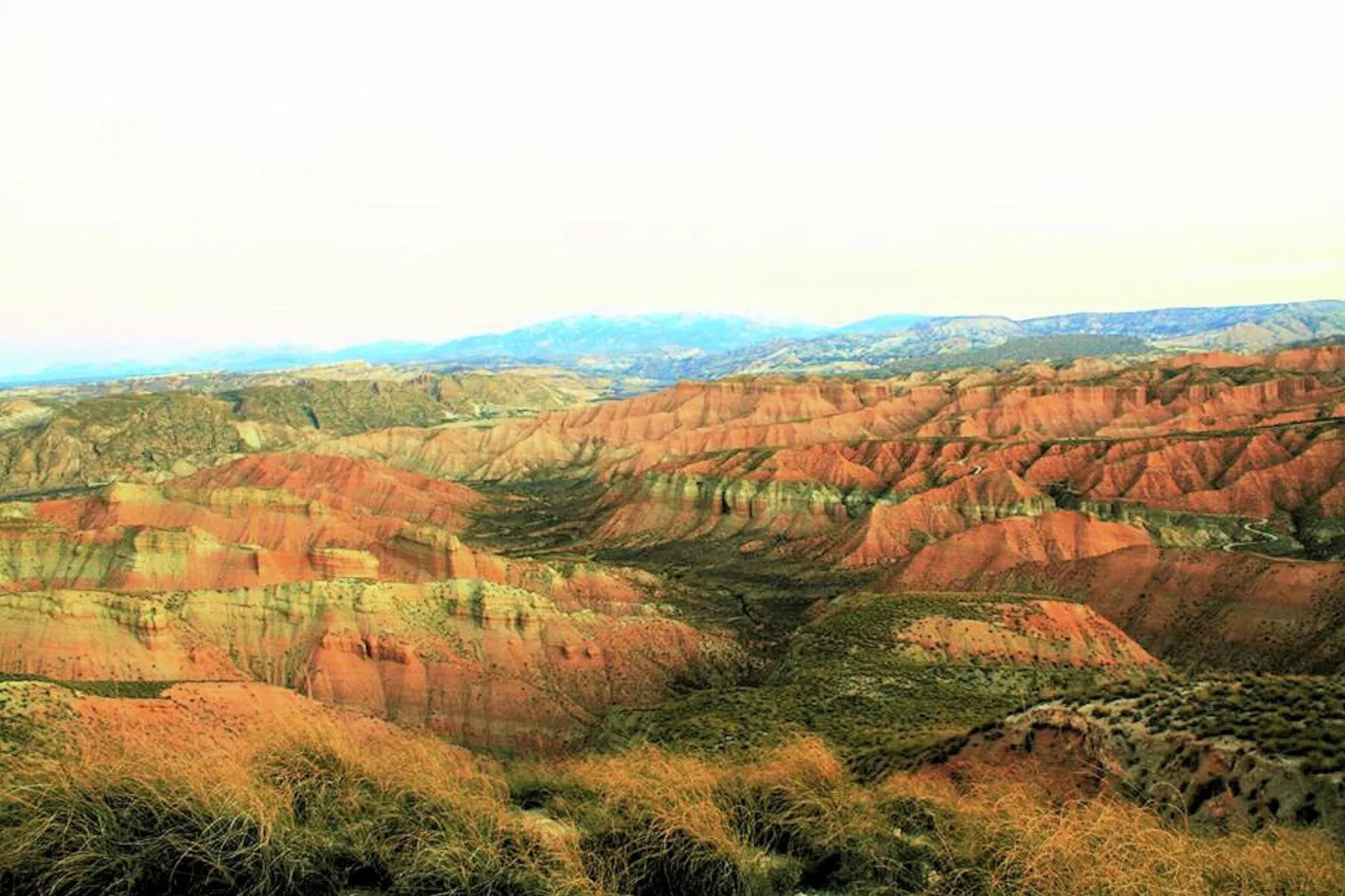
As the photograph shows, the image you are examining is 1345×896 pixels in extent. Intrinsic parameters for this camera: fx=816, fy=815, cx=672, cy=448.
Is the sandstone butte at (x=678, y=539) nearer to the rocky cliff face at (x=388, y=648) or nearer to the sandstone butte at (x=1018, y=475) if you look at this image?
the rocky cliff face at (x=388, y=648)

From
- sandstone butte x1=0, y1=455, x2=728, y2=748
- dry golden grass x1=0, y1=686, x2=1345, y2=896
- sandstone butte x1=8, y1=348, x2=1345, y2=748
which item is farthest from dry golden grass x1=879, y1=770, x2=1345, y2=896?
sandstone butte x1=8, y1=348, x2=1345, y2=748

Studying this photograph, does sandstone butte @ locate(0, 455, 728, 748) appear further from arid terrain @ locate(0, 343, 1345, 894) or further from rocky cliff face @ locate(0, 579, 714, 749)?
arid terrain @ locate(0, 343, 1345, 894)

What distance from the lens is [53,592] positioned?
4228 centimetres

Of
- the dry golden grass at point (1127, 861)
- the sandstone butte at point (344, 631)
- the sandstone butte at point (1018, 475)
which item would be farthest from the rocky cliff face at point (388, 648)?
the sandstone butte at point (1018, 475)

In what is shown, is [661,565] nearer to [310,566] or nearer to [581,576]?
[581,576]

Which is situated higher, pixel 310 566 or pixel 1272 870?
pixel 1272 870

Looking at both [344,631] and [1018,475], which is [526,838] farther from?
[1018,475]

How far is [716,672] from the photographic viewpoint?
49969mm

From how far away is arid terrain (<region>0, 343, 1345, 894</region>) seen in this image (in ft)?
27.6

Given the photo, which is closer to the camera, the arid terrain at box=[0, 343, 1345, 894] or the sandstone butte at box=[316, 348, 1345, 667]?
the arid terrain at box=[0, 343, 1345, 894]

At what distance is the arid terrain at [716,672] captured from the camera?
8422mm

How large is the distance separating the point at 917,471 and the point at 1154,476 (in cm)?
2696

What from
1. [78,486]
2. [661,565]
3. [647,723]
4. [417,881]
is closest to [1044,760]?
[417,881]

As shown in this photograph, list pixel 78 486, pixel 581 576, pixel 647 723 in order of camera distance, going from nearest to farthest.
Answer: pixel 647 723
pixel 581 576
pixel 78 486
